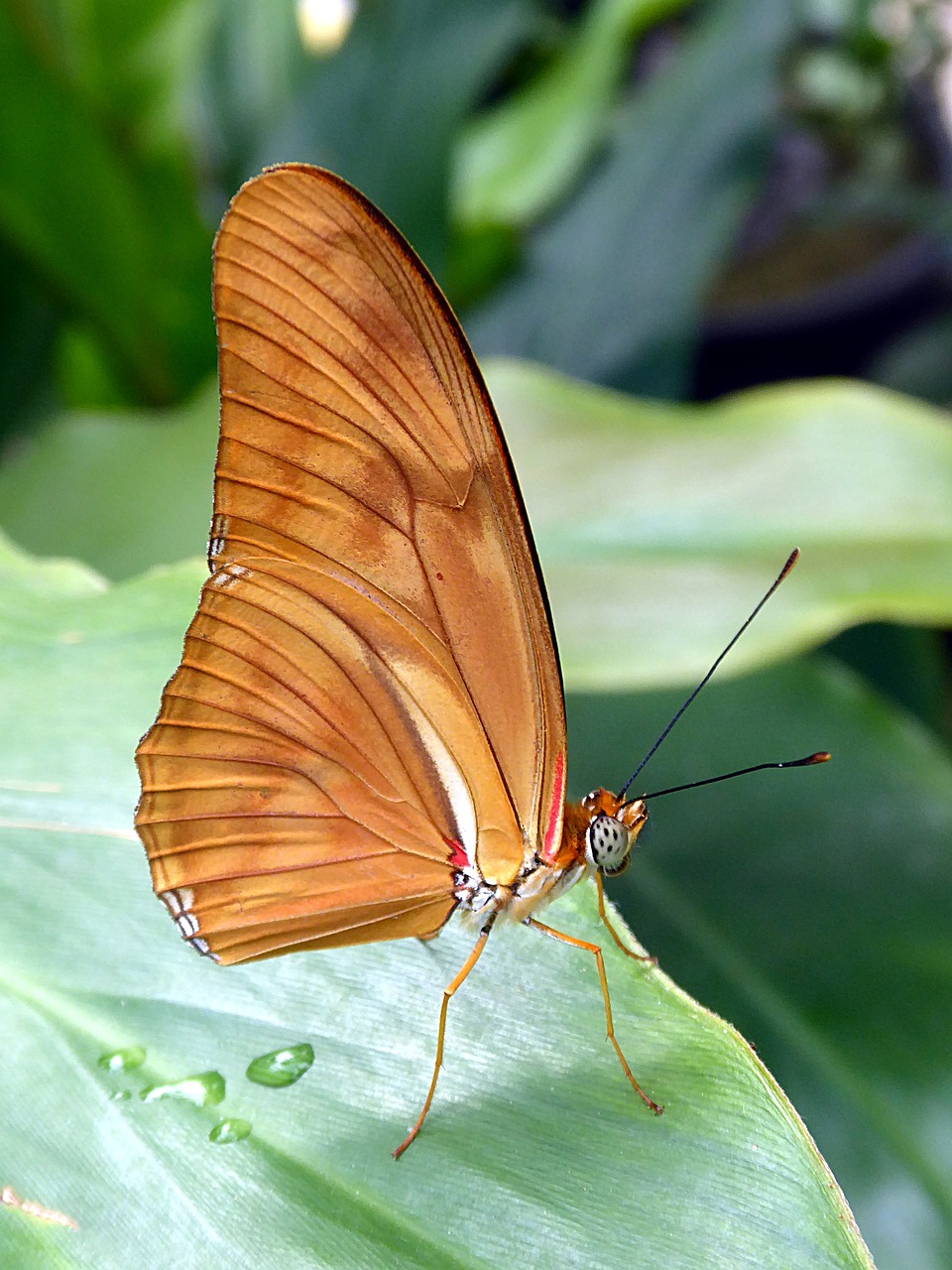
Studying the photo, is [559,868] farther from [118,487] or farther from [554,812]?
[118,487]

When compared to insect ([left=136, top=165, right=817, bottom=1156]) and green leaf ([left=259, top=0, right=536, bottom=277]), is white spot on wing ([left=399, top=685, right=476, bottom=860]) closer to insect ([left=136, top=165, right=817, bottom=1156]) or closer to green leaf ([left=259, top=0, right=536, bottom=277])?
insect ([left=136, top=165, right=817, bottom=1156])

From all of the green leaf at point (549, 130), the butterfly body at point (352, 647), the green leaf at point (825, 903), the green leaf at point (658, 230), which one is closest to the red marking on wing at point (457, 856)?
the butterfly body at point (352, 647)

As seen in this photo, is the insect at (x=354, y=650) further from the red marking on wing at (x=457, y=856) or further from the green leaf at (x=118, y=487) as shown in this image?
the green leaf at (x=118, y=487)

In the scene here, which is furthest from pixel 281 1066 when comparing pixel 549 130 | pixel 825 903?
pixel 549 130

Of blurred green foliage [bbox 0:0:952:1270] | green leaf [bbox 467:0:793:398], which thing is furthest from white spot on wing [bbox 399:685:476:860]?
green leaf [bbox 467:0:793:398]

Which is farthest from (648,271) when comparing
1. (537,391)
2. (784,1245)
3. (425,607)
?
(784,1245)

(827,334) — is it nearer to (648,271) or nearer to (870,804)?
(648,271)
